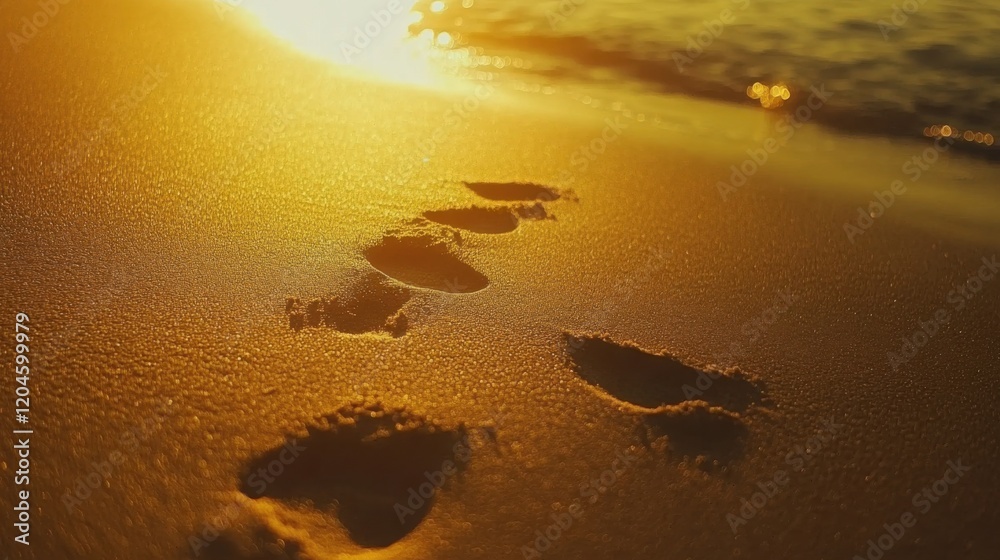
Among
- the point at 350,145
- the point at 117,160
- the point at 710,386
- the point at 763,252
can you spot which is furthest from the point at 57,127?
the point at 763,252

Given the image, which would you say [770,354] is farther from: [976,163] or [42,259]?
[976,163]

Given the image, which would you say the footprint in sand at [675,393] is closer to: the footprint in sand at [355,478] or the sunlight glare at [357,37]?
the footprint in sand at [355,478]

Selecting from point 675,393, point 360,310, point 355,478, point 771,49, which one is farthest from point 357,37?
point 355,478

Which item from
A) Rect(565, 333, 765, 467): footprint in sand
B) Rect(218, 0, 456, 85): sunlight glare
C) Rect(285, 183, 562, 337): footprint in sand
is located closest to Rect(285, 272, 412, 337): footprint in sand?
Rect(285, 183, 562, 337): footprint in sand

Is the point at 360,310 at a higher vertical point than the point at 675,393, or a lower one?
higher

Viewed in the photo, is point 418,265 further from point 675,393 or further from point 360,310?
point 675,393
